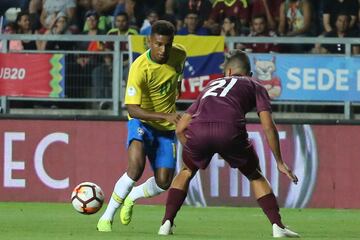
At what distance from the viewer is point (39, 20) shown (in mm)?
20906

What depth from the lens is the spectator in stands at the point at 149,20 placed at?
1969cm

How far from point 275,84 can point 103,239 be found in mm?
7047

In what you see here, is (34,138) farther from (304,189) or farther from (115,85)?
(304,189)

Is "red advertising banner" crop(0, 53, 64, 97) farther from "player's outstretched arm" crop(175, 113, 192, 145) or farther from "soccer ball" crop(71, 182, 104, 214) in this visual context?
"player's outstretched arm" crop(175, 113, 192, 145)

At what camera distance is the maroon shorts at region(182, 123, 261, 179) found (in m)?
11.6

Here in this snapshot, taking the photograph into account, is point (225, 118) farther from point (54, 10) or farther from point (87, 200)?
point (54, 10)

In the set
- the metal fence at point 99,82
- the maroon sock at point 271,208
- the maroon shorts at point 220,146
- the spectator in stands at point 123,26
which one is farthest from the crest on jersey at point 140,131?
the spectator in stands at point 123,26

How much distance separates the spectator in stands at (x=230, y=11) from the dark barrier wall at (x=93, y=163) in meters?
2.76

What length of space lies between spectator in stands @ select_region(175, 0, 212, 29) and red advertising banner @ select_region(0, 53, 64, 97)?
2.66 m

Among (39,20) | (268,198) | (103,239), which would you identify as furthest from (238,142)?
(39,20)

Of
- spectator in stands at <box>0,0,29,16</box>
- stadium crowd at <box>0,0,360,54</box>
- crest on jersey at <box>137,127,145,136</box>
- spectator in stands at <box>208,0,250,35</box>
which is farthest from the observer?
spectator in stands at <box>0,0,29,16</box>

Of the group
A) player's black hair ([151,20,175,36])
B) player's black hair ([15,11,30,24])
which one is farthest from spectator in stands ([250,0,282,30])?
player's black hair ([151,20,175,36])

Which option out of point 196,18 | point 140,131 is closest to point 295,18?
point 196,18

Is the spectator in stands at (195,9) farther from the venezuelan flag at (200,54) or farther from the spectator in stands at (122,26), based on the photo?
the venezuelan flag at (200,54)
